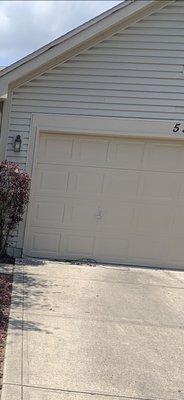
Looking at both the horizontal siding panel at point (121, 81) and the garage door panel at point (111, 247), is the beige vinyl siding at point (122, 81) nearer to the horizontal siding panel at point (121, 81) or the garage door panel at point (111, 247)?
the horizontal siding panel at point (121, 81)

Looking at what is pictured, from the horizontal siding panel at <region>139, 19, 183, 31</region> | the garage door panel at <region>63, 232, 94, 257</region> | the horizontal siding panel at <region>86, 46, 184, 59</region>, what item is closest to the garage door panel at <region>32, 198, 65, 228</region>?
the garage door panel at <region>63, 232, 94, 257</region>

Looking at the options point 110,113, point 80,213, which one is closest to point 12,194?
point 80,213

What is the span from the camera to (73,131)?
724cm

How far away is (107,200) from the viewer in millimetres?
7531

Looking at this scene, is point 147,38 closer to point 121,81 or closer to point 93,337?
point 121,81

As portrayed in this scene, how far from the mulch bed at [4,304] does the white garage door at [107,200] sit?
1.55 m

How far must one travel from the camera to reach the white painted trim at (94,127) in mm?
7188

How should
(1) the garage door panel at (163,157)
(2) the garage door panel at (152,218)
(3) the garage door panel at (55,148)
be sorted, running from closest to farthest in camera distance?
(3) the garage door panel at (55,148) → (1) the garage door panel at (163,157) → (2) the garage door panel at (152,218)

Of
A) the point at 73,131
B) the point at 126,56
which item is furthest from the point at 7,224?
the point at 126,56

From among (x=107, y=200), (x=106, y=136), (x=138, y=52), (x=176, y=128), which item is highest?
(x=138, y=52)

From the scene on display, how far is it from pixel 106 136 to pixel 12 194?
1.99 m

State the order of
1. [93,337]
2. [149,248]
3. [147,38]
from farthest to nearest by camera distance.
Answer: [149,248] < [147,38] < [93,337]

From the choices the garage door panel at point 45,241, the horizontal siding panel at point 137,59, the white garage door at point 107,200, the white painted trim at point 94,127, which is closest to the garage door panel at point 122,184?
the white garage door at point 107,200

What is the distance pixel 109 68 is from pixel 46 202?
261 cm
